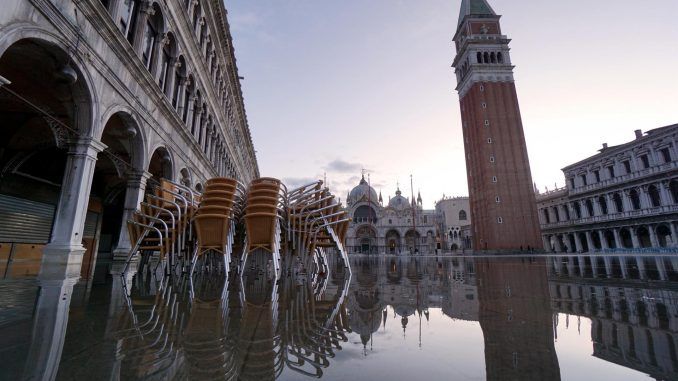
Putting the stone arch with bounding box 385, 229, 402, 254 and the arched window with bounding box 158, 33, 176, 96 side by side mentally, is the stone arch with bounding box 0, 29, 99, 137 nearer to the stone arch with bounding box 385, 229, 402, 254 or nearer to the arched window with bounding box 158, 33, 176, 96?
the arched window with bounding box 158, 33, 176, 96

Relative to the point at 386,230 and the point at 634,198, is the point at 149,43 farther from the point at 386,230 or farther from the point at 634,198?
the point at 386,230

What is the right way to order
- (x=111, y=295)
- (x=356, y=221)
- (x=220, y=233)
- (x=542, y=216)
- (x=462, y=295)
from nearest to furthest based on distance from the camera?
(x=111, y=295) < (x=462, y=295) < (x=220, y=233) < (x=542, y=216) < (x=356, y=221)

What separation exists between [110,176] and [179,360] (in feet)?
50.3

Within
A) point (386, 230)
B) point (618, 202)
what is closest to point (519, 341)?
point (618, 202)

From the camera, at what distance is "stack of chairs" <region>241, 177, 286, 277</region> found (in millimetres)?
4797

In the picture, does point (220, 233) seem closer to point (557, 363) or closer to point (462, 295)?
point (462, 295)

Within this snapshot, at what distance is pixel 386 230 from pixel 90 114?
57.6 m

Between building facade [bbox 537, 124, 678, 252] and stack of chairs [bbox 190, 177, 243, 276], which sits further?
building facade [bbox 537, 124, 678, 252]

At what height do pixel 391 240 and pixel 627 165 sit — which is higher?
pixel 627 165

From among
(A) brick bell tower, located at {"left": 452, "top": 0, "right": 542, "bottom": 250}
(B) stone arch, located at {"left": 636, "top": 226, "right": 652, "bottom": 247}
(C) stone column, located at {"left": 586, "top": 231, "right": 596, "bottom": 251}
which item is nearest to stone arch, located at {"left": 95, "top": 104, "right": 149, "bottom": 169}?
(A) brick bell tower, located at {"left": 452, "top": 0, "right": 542, "bottom": 250}

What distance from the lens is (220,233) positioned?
16.1 ft

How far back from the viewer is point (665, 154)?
31.3m

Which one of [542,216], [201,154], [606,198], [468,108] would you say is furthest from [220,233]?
[542,216]

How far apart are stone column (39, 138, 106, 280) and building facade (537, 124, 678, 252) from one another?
40789mm
